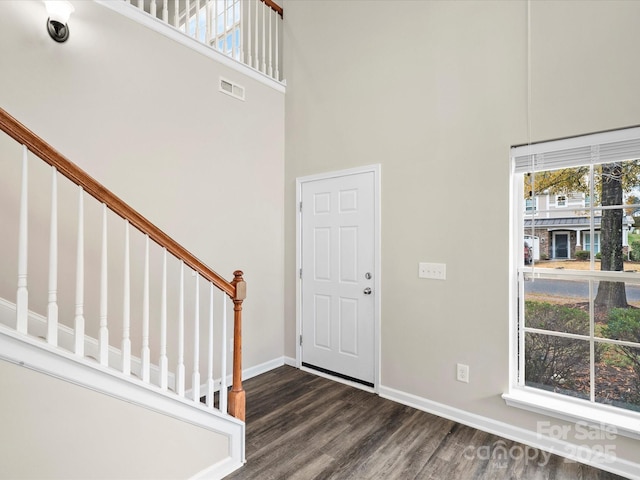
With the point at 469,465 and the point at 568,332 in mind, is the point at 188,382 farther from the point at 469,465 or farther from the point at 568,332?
the point at 568,332

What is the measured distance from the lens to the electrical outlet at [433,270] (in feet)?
8.70

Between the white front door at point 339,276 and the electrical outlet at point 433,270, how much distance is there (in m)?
0.46

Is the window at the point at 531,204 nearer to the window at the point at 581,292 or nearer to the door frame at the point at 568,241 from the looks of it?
the window at the point at 581,292

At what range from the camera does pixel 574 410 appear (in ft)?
7.02

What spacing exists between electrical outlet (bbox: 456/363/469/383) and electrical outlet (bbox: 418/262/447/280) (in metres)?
0.68

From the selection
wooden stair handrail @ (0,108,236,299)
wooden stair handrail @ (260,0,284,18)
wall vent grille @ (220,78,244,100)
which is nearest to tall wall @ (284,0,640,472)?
wooden stair handrail @ (260,0,284,18)

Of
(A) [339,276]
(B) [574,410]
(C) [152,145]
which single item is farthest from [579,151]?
(C) [152,145]

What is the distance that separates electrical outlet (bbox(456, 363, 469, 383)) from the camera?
254cm

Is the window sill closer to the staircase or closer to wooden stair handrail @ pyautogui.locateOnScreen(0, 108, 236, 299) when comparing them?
the staircase

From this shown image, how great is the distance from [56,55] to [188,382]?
2596 millimetres

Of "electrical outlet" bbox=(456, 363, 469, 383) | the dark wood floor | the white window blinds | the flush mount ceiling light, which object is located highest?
the flush mount ceiling light

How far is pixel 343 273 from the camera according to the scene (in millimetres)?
3299

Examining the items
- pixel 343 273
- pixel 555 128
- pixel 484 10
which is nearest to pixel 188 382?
pixel 343 273

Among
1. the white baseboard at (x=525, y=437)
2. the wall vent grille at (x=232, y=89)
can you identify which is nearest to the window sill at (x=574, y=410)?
the white baseboard at (x=525, y=437)
